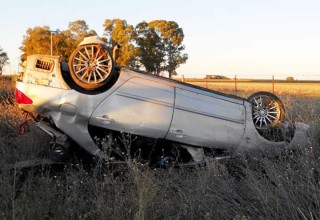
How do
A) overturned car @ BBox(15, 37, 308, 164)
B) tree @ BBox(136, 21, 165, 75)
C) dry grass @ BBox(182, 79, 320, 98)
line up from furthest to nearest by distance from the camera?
tree @ BBox(136, 21, 165, 75) → dry grass @ BBox(182, 79, 320, 98) → overturned car @ BBox(15, 37, 308, 164)

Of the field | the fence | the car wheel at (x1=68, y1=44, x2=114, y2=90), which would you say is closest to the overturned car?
the car wheel at (x1=68, y1=44, x2=114, y2=90)

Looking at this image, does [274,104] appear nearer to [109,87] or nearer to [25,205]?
[109,87]

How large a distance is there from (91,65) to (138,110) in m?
0.93

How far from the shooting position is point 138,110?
566 centimetres

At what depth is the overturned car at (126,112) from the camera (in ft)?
18.3

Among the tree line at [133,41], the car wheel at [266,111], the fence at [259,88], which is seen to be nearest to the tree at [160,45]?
the tree line at [133,41]

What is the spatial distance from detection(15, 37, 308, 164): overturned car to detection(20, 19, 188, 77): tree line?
41801 mm

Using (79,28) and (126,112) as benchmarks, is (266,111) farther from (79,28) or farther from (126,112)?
(79,28)

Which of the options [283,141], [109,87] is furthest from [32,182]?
[283,141]

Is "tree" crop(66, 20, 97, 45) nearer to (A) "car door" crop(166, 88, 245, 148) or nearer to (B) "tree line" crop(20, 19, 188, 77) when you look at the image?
(B) "tree line" crop(20, 19, 188, 77)

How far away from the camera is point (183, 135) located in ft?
19.1

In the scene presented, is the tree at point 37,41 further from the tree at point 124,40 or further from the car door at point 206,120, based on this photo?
the car door at point 206,120

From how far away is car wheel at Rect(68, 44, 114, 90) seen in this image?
5578 mm

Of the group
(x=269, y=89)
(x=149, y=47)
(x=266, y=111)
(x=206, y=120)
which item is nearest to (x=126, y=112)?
(x=206, y=120)
